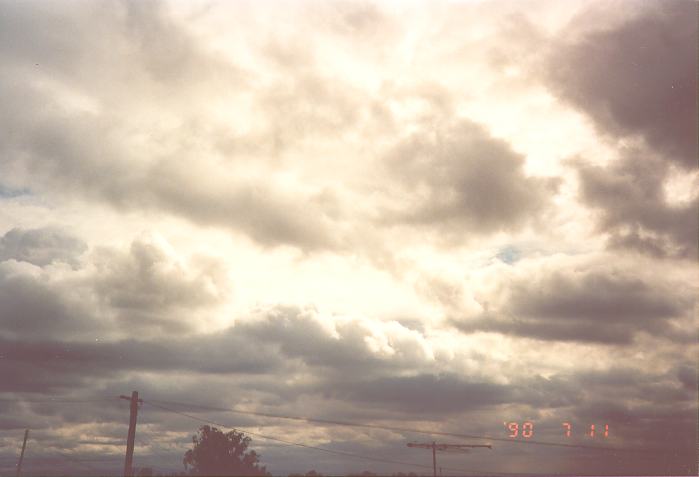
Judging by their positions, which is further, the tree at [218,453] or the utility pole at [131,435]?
the tree at [218,453]

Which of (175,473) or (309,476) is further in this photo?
(175,473)

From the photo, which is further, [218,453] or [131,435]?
[218,453]

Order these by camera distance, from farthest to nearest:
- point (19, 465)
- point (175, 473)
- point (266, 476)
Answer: point (19, 465) < point (175, 473) < point (266, 476)

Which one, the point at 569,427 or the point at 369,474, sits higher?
the point at 569,427

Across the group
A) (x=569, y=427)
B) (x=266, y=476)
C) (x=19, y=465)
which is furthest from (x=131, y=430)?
(x=19, y=465)

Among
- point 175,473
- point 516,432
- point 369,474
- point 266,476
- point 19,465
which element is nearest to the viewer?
point 516,432

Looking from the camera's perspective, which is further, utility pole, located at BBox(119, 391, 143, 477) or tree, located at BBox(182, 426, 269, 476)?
tree, located at BBox(182, 426, 269, 476)

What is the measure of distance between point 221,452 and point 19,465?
3400cm

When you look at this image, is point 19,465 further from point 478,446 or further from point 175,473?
point 478,446

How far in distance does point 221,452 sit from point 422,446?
2853 cm

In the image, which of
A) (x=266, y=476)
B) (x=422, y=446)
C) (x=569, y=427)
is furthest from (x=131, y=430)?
(x=422, y=446)

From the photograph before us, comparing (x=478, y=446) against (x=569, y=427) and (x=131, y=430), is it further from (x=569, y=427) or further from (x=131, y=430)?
(x=131, y=430)

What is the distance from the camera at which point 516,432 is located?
47812 millimetres

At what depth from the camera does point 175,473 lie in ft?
220
